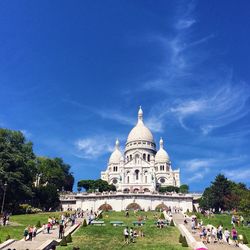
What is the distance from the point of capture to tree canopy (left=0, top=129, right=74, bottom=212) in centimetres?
5603

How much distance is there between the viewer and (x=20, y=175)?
189ft

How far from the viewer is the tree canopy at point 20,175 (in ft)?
184

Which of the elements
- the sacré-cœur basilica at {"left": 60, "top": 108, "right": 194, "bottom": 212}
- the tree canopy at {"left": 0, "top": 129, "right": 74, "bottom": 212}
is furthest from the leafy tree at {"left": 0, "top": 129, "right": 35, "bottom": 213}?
the sacré-cœur basilica at {"left": 60, "top": 108, "right": 194, "bottom": 212}

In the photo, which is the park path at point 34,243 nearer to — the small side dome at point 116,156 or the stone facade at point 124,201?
the stone facade at point 124,201

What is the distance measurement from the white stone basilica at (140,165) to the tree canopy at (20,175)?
28937 millimetres

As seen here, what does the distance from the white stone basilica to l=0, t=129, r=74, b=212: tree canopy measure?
1139 inches

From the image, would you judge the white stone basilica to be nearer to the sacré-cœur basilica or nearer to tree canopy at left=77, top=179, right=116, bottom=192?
the sacré-cœur basilica

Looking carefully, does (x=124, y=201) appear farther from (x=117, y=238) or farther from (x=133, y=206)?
(x=117, y=238)

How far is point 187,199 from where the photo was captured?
82688 millimetres

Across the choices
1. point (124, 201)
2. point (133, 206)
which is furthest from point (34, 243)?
point (124, 201)

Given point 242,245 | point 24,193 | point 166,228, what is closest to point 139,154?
point 24,193

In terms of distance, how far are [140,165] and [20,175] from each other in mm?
61836

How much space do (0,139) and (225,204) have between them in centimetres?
4450

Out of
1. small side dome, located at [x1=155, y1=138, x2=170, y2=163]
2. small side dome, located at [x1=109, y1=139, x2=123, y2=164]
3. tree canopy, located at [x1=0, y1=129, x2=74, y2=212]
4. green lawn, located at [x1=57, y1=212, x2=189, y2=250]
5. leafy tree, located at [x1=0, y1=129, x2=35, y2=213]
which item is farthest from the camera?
small side dome, located at [x1=109, y1=139, x2=123, y2=164]
